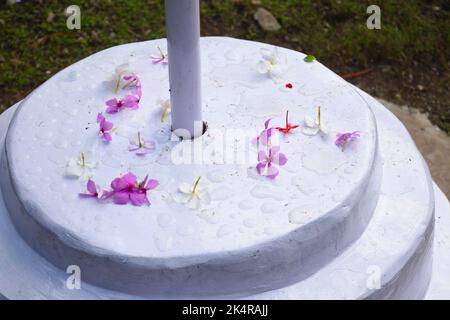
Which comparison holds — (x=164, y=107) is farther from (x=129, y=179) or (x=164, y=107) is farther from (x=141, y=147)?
(x=129, y=179)

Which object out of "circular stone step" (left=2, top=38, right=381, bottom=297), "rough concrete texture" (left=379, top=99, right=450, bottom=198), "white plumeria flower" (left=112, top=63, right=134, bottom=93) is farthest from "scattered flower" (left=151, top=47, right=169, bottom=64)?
"rough concrete texture" (left=379, top=99, right=450, bottom=198)

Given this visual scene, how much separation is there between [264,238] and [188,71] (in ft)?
1.67

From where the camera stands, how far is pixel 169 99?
7.04 ft

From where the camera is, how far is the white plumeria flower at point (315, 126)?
2.04 m

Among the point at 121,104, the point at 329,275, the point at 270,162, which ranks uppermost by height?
the point at 121,104

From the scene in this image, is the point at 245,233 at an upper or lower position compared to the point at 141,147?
lower

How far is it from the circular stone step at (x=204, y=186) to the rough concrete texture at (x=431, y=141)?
1078 mm

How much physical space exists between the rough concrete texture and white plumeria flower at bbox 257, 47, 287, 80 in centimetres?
115

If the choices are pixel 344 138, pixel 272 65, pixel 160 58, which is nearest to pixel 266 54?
pixel 272 65

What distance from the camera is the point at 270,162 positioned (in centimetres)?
195

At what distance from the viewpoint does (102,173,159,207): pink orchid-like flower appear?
1.85 m

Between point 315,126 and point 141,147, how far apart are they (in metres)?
0.51

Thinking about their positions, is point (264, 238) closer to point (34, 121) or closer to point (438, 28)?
point (34, 121)

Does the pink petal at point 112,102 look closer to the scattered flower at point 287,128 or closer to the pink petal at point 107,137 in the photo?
the pink petal at point 107,137
